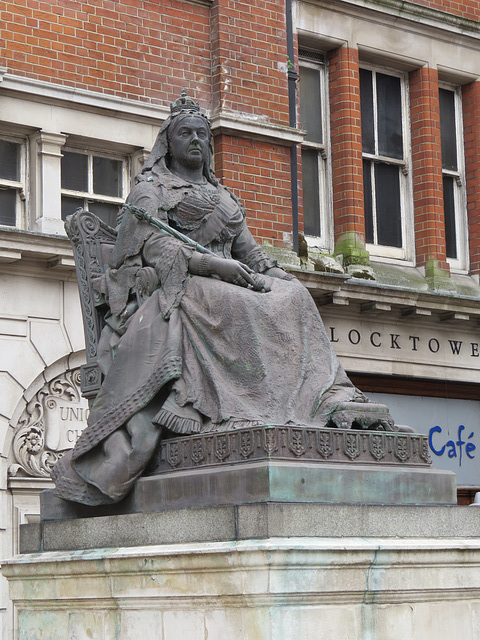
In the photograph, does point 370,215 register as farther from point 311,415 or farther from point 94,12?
point 311,415

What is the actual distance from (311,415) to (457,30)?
14407 mm

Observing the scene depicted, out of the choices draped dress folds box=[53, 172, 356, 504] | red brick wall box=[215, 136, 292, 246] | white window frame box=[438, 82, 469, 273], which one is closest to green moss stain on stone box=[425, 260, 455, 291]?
white window frame box=[438, 82, 469, 273]

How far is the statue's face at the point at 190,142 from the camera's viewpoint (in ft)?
29.1

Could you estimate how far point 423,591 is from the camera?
24.9ft

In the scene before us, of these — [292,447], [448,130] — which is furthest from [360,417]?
[448,130]

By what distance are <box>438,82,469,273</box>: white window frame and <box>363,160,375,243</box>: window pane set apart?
1.45m

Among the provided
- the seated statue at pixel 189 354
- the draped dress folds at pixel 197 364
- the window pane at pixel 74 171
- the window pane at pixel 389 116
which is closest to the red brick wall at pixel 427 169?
the window pane at pixel 389 116

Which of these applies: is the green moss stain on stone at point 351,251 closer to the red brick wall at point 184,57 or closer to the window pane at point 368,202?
the window pane at point 368,202

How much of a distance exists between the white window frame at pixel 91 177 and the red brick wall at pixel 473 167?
596cm

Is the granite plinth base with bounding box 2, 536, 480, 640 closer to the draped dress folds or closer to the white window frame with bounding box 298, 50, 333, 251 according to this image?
the draped dress folds

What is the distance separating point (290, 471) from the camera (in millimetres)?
7371

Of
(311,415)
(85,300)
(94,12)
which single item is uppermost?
(94,12)

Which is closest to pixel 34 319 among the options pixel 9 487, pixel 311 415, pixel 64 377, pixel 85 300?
pixel 64 377

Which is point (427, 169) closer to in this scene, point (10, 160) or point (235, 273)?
point (10, 160)
